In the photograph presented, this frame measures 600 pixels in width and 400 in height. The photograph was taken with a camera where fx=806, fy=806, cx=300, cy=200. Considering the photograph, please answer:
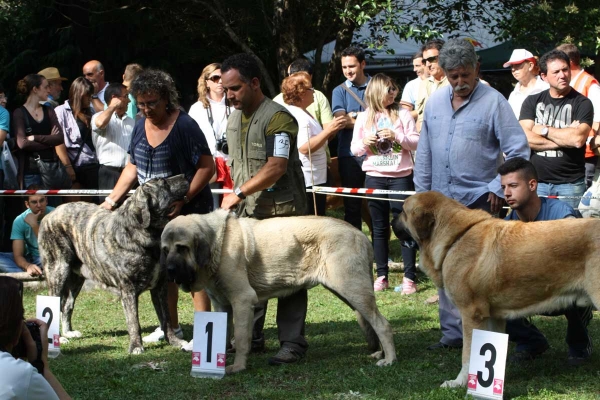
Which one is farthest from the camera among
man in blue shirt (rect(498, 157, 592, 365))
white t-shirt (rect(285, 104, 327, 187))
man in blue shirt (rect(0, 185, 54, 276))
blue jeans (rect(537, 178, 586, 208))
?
man in blue shirt (rect(0, 185, 54, 276))

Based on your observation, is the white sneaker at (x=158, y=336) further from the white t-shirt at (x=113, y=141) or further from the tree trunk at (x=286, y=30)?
the tree trunk at (x=286, y=30)

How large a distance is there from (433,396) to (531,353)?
4.11ft

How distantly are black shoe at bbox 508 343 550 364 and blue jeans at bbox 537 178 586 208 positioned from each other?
2.42 m

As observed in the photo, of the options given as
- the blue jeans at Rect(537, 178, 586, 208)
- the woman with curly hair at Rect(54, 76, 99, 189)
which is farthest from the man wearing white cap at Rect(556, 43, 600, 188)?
the woman with curly hair at Rect(54, 76, 99, 189)

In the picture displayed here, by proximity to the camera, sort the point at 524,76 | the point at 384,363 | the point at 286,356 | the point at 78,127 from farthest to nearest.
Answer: the point at 78,127, the point at 524,76, the point at 286,356, the point at 384,363

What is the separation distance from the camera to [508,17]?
600 inches

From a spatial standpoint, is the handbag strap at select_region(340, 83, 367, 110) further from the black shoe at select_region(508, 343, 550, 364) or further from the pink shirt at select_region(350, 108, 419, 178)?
the black shoe at select_region(508, 343, 550, 364)

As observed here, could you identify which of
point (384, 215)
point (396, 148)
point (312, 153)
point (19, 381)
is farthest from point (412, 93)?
point (19, 381)

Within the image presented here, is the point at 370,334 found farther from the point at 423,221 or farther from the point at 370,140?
the point at 370,140

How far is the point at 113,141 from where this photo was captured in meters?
9.23

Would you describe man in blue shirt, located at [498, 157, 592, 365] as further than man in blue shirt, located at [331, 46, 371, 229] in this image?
No

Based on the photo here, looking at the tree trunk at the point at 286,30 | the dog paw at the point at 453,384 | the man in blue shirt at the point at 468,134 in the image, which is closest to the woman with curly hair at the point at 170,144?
the man in blue shirt at the point at 468,134

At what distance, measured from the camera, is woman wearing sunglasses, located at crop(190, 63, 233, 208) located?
870 centimetres

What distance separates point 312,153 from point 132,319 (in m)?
3.16
